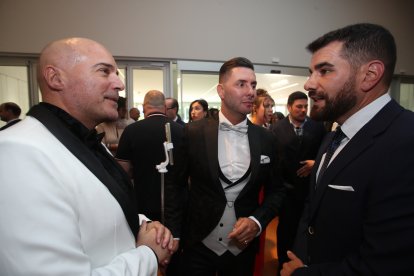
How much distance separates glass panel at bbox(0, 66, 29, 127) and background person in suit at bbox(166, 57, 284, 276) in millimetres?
5273

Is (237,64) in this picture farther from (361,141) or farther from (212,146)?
(361,141)

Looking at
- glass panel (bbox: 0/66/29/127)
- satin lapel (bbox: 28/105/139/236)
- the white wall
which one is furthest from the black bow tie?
glass panel (bbox: 0/66/29/127)

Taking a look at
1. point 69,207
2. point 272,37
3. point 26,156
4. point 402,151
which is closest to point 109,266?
point 69,207

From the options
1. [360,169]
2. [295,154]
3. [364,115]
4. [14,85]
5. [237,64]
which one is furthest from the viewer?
[14,85]

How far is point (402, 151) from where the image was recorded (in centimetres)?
98

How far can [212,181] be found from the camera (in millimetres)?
1765

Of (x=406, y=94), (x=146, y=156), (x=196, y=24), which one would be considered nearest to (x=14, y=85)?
(x=196, y=24)

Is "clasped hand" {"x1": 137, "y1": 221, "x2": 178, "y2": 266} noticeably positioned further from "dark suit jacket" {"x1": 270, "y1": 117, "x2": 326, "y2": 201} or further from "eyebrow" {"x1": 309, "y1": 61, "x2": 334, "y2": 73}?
"dark suit jacket" {"x1": 270, "y1": 117, "x2": 326, "y2": 201}

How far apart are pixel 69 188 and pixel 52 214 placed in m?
0.10

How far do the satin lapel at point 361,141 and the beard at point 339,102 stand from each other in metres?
0.14

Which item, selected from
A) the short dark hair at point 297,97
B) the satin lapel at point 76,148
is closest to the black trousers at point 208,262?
the satin lapel at point 76,148

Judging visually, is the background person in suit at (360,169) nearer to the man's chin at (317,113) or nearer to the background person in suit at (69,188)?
the man's chin at (317,113)

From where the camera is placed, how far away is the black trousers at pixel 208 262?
5.89ft

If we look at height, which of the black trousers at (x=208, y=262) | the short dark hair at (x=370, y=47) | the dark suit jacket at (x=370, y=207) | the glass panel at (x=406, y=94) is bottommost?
the black trousers at (x=208, y=262)
